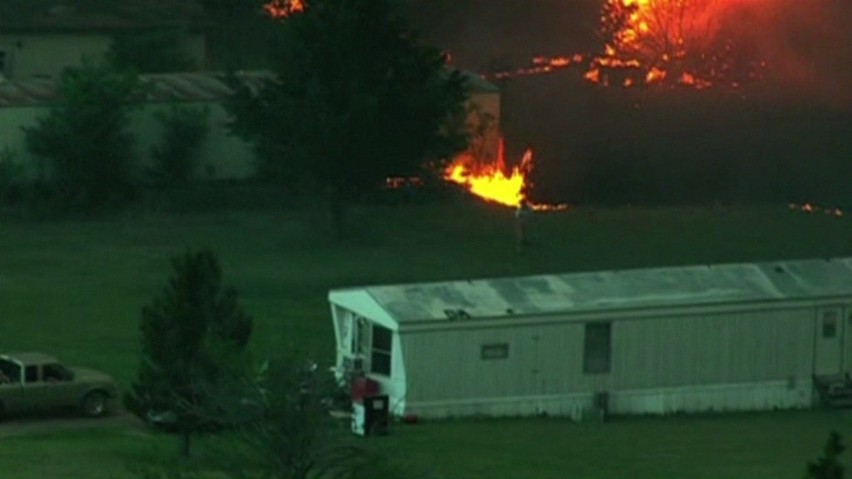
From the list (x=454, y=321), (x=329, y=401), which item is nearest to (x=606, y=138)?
(x=454, y=321)

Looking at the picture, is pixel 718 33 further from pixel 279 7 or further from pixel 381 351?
pixel 381 351

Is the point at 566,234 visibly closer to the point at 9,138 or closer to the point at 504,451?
the point at 9,138

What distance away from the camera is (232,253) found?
114 feet

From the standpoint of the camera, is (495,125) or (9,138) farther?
(495,125)

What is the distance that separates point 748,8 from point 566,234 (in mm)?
22230

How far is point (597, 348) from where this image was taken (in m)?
26.6

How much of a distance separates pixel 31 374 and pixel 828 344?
903 cm

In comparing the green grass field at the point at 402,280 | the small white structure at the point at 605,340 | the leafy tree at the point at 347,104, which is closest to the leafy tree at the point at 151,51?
the green grass field at the point at 402,280

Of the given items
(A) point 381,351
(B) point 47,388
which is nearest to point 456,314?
(A) point 381,351

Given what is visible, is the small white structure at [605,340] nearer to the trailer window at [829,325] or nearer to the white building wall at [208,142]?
the trailer window at [829,325]

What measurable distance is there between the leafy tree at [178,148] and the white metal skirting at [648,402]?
14311 millimetres

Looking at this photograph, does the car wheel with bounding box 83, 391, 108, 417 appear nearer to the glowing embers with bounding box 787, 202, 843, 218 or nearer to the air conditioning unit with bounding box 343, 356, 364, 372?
the air conditioning unit with bounding box 343, 356, 364, 372

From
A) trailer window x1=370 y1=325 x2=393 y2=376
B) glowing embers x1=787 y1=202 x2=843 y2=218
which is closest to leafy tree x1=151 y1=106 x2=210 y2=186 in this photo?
glowing embers x1=787 y1=202 x2=843 y2=218

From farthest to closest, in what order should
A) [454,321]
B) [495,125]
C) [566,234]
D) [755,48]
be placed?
[755,48], [495,125], [566,234], [454,321]
